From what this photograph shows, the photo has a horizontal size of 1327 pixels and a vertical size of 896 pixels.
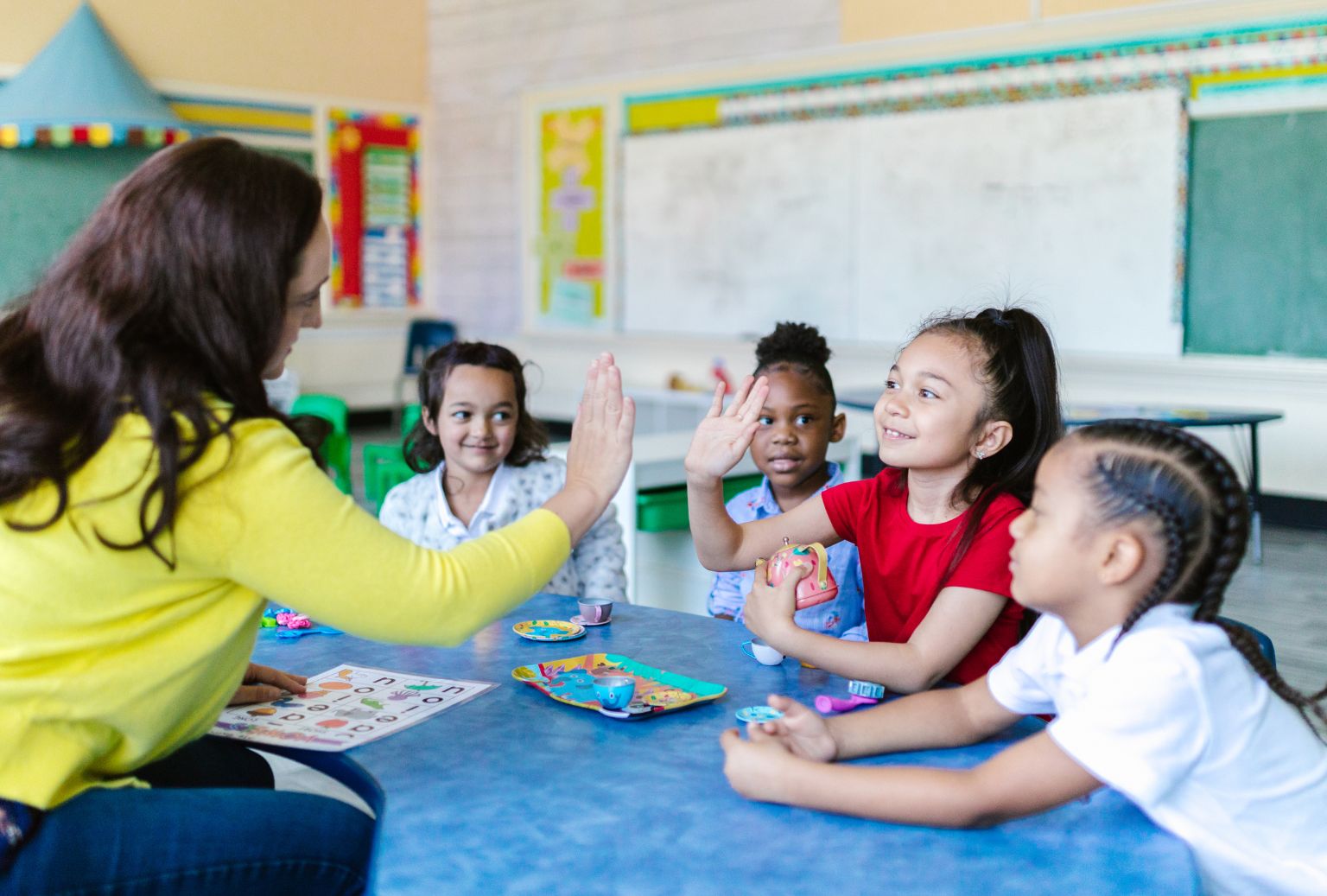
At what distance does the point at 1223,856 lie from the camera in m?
1.07

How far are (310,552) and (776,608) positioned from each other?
0.54 meters

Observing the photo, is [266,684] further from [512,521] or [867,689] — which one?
[512,521]

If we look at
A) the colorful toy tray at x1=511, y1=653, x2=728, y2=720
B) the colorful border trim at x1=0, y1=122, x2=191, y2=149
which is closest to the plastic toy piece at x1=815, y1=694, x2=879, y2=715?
the colorful toy tray at x1=511, y1=653, x2=728, y2=720

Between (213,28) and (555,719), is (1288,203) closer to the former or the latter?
(555,719)

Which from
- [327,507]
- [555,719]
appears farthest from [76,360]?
[555,719]

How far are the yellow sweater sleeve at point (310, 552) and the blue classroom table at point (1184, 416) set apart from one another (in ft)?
10.1

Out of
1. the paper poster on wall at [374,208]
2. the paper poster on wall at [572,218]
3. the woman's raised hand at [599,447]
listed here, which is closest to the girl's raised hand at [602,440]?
the woman's raised hand at [599,447]

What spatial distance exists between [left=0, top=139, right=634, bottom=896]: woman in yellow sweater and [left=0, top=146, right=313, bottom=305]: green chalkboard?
682 centimetres

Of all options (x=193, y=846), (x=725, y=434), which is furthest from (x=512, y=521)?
(x=193, y=846)

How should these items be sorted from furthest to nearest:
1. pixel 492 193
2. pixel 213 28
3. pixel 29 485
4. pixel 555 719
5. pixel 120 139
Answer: pixel 492 193 → pixel 213 28 → pixel 120 139 → pixel 555 719 → pixel 29 485

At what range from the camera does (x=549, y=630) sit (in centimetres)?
168

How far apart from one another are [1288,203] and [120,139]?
6.13 m

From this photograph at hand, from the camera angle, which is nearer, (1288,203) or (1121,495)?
(1121,495)

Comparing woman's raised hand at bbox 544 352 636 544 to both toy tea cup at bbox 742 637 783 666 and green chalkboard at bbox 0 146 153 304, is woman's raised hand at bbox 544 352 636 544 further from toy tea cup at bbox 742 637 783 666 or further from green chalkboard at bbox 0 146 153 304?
green chalkboard at bbox 0 146 153 304
